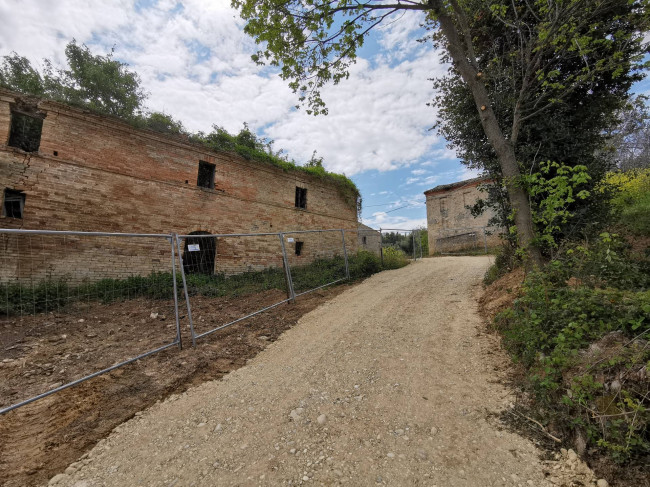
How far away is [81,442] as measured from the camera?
238 centimetres

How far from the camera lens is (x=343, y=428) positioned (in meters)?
2.29

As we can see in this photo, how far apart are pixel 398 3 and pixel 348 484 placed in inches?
284

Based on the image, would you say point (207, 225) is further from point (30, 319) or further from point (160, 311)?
point (30, 319)

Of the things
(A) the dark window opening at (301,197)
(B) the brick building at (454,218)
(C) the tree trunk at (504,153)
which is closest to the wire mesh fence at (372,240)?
(A) the dark window opening at (301,197)

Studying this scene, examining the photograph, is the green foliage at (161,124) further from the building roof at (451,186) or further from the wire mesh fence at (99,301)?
the building roof at (451,186)

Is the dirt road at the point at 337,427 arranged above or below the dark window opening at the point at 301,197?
below

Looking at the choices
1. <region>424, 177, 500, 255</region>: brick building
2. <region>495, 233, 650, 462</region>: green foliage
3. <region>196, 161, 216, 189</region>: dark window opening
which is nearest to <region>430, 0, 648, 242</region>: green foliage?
<region>495, 233, 650, 462</region>: green foliage

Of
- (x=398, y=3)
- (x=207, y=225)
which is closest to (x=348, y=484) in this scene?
(x=398, y=3)

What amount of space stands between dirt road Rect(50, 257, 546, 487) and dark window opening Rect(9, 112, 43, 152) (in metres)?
10.9

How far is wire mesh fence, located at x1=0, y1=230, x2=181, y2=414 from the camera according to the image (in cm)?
360

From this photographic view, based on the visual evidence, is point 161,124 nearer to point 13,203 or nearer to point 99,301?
point 13,203

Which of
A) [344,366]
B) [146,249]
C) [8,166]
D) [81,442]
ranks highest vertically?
[8,166]

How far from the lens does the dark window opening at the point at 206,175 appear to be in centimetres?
1134

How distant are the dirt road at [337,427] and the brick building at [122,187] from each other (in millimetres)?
4808
